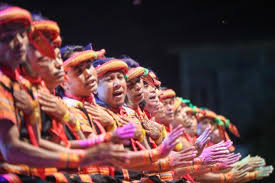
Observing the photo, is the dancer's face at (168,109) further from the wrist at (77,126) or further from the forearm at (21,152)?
the forearm at (21,152)

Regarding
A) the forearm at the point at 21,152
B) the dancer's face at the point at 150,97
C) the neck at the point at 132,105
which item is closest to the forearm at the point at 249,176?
the dancer's face at the point at 150,97

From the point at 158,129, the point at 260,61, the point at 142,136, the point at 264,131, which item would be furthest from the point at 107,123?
the point at 260,61

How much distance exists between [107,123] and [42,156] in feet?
3.45

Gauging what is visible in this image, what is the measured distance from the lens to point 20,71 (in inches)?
100

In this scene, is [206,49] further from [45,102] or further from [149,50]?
[45,102]

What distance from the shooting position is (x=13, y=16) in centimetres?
228

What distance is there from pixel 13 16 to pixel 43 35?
0.33 metres

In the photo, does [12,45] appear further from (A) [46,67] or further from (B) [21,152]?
(B) [21,152]

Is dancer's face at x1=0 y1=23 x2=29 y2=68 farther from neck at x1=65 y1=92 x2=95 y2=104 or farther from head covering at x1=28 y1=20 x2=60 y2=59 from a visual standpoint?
neck at x1=65 y1=92 x2=95 y2=104

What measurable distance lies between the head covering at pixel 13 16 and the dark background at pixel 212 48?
3.78 m

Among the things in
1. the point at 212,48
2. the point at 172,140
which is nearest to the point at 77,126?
the point at 172,140

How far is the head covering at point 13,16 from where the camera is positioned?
227 cm

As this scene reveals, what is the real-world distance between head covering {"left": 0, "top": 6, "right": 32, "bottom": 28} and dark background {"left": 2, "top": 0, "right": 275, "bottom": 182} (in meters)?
3.78

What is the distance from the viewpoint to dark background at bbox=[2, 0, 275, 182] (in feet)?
22.4
